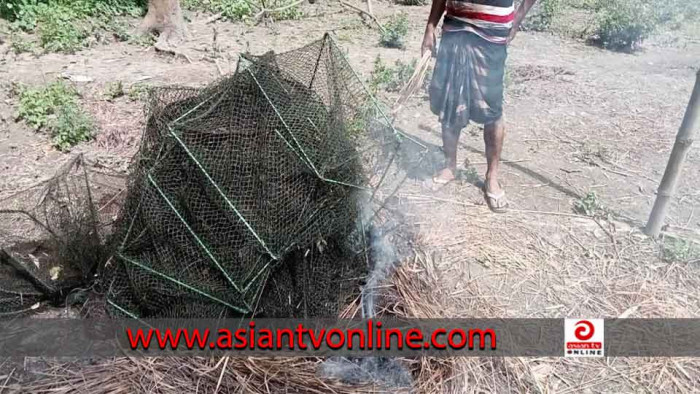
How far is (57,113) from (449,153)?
3.19 m

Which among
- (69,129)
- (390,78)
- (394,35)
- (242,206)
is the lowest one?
(69,129)

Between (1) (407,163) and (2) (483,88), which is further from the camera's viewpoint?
(1) (407,163)

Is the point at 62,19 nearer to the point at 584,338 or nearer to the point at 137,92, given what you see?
the point at 137,92

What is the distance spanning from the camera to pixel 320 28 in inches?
300

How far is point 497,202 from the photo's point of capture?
361 centimetres

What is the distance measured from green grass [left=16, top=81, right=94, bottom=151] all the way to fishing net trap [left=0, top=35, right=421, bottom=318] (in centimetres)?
202

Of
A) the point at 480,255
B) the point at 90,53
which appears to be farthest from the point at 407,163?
the point at 90,53

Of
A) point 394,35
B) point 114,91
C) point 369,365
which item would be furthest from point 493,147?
point 394,35

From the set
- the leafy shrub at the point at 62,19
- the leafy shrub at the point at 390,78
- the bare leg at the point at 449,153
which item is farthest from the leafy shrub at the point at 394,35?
the bare leg at the point at 449,153

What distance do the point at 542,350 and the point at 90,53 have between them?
5.81 m

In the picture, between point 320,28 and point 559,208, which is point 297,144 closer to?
point 559,208

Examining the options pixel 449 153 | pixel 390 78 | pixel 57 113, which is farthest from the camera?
pixel 390 78

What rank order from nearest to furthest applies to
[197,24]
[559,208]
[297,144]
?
[297,144] → [559,208] → [197,24]

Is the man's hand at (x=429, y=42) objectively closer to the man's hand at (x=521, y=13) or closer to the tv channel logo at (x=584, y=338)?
the man's hand at (x=521, y=13)
